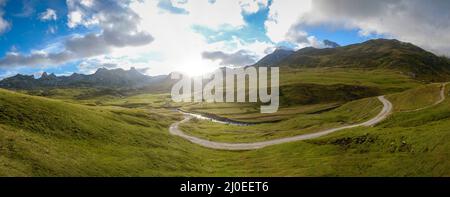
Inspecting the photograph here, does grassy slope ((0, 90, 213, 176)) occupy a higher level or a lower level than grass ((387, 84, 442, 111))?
lower

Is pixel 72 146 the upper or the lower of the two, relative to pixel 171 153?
upper

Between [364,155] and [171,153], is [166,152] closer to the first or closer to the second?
[171,153]

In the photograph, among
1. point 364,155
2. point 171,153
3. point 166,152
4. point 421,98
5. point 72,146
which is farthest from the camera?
point 421,98

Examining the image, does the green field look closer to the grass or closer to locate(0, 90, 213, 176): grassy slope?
locate(0, 90, 213, 176): grassy slope

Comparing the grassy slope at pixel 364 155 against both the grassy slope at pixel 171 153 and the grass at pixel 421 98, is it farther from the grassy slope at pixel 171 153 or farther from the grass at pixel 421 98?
the grass at pixel 421 98

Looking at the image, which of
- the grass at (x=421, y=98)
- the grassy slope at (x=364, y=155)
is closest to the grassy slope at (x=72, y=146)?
the grassy slope at (x=364, y=155)

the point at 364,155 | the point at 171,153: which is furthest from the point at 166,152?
the point at 364,155

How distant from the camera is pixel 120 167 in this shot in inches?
1939

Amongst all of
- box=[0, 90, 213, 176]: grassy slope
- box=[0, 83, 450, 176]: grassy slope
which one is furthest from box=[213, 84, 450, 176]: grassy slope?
box=[0, 90, 213, 176]: grassy slope

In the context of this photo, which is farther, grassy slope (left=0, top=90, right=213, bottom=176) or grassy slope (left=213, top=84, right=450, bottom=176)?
grassy slope (left=213, top=84, right=450, bottom=176)

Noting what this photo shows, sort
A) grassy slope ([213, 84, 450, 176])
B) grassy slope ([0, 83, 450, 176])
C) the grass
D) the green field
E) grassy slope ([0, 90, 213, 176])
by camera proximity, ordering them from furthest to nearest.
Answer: the grass
grassy slope ([213, 84, 450, 176])
the green field
grassy slope ([0, 83, 450, 176])
grassy slope ([0, 90, 213, 176])

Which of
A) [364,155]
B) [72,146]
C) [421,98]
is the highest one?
[421,98]
